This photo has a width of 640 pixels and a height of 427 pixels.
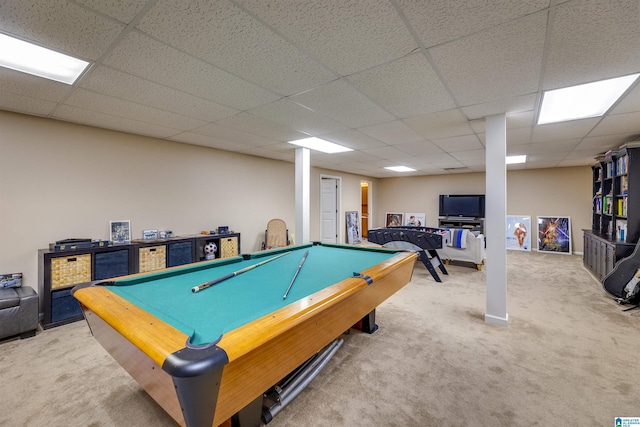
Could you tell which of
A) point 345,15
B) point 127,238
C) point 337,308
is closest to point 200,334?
point 337,308

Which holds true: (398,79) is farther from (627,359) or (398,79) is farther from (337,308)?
(627,359)

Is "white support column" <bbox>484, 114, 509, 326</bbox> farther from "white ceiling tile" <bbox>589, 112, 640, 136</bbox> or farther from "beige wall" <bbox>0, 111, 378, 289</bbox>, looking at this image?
"beige wall" <bbox>0, 111, 378, 289</bbox>

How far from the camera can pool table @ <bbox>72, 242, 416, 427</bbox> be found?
86 centimetres

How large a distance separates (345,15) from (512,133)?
3293 millimetres

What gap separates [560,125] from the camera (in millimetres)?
3189

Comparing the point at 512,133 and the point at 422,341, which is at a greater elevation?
the point at 512,133

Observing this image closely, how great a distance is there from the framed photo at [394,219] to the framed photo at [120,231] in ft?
23.6

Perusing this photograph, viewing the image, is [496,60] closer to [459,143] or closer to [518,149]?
[459,143]

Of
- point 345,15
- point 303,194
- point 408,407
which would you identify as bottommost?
point 408,407

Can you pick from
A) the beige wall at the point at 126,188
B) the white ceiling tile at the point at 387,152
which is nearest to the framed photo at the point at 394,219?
the beige wall at the point at 126,188

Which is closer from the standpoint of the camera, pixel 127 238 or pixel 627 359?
pixel 627 359

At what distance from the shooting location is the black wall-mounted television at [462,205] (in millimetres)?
7465

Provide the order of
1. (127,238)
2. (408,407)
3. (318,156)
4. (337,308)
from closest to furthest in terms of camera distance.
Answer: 1. (337,308)
2. (408,407)
3. (127,238)
4. (318,156)

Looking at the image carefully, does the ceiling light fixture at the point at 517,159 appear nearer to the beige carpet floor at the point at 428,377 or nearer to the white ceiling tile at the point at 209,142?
the beige carpet floor at the point at 428,377
